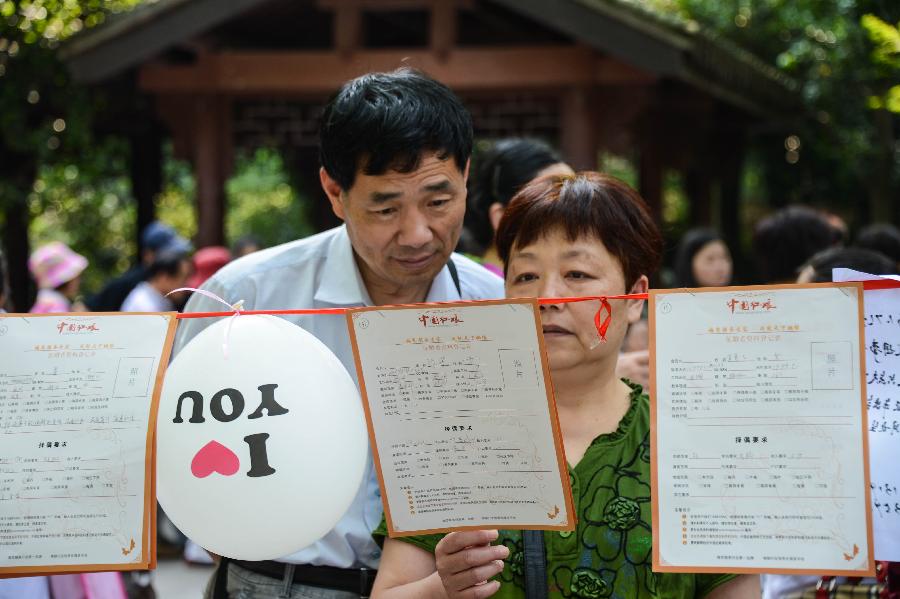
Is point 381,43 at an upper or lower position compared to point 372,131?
upper

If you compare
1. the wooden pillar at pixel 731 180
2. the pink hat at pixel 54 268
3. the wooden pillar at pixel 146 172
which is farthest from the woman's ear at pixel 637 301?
the wooden pillar at pixel 731 180

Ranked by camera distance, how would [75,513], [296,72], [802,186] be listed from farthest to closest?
[802,186], [296,72], [75,513]

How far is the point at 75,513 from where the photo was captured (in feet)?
7.42

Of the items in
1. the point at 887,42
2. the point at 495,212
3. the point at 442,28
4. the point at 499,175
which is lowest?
the point at 495,212

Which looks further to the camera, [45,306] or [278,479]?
[45,306]

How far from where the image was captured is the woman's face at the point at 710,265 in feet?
21.3

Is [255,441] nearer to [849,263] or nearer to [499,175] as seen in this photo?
[499,175]

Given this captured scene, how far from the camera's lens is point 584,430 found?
8.20 feet

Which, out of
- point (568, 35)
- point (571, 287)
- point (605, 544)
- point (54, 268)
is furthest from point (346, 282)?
point (54, 268)

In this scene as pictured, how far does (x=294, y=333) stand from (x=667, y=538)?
2.88 feet

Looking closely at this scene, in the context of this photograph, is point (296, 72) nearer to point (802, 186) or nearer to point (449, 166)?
point (449, 166)

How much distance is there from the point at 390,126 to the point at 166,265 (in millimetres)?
5197

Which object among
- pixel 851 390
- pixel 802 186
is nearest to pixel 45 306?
pixel 851 390

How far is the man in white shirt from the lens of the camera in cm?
267
